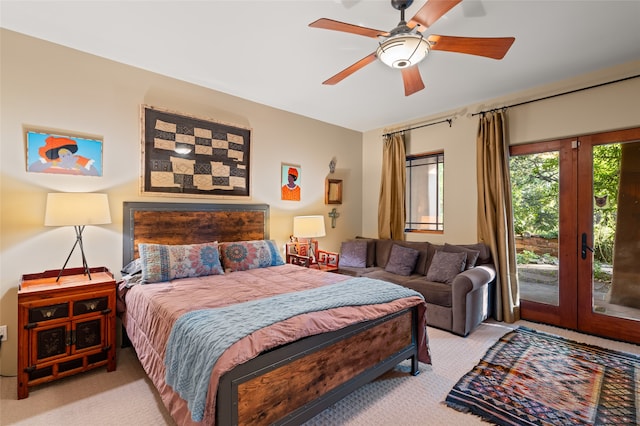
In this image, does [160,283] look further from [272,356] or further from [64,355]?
[272,356]

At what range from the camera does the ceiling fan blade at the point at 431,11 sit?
1674mm

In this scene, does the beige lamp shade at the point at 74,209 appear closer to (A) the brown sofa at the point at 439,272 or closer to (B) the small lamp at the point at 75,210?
(B) the small lamp at the point at 75,210

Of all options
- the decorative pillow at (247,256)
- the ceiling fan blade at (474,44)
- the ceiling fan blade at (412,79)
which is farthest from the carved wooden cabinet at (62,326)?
the ceiling fan blade at (474,44)

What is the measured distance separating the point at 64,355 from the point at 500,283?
176 inches

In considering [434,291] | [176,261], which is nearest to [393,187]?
[434,291]

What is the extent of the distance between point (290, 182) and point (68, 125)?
98.6 inches

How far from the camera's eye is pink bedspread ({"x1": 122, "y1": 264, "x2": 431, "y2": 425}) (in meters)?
1.50

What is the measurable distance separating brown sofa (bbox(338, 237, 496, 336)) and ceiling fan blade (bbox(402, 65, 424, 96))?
2014 mm

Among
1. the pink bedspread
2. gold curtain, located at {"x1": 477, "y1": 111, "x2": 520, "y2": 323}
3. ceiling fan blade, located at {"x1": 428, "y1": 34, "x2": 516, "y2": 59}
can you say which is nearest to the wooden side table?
the pink bedspread

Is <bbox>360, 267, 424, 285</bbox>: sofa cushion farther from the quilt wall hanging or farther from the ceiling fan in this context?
the ceiling fan

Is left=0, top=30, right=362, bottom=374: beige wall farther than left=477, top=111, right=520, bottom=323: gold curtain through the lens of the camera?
No

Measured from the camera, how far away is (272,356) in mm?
1543

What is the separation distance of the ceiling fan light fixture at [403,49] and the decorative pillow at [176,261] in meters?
2.39

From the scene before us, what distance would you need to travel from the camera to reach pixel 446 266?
3.69m
